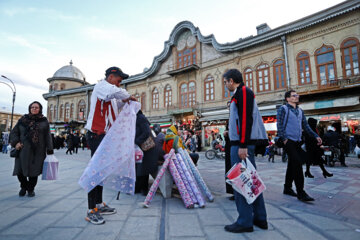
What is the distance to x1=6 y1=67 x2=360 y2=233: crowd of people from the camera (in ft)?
7.09

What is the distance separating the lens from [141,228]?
2.16m

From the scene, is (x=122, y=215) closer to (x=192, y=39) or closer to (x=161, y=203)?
(x=161, y=203)

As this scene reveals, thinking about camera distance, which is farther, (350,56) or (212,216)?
(350,56)

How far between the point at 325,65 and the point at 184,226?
47.9 feet

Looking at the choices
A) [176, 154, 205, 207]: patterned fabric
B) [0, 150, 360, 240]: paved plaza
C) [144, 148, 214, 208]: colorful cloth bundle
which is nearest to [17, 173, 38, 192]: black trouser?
[0, 150, 360, 240]: paved plaza

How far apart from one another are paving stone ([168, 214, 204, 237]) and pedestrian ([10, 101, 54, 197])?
2.68 metres

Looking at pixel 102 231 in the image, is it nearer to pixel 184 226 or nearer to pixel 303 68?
pixel 184 226

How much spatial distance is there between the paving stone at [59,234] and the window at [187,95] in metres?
16.8

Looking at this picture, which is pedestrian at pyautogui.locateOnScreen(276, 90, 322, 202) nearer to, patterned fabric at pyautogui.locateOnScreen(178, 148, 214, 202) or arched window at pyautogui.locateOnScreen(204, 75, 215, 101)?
patterned fabric at pyautogui.locateOnScreen(178, 148, 214, 202)

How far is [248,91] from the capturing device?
2.22m

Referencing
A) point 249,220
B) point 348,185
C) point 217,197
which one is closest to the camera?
point 249,220

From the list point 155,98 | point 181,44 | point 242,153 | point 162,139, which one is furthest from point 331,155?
point 155,98

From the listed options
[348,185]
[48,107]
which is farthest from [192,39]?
[48,107]

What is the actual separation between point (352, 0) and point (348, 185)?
1258cm
